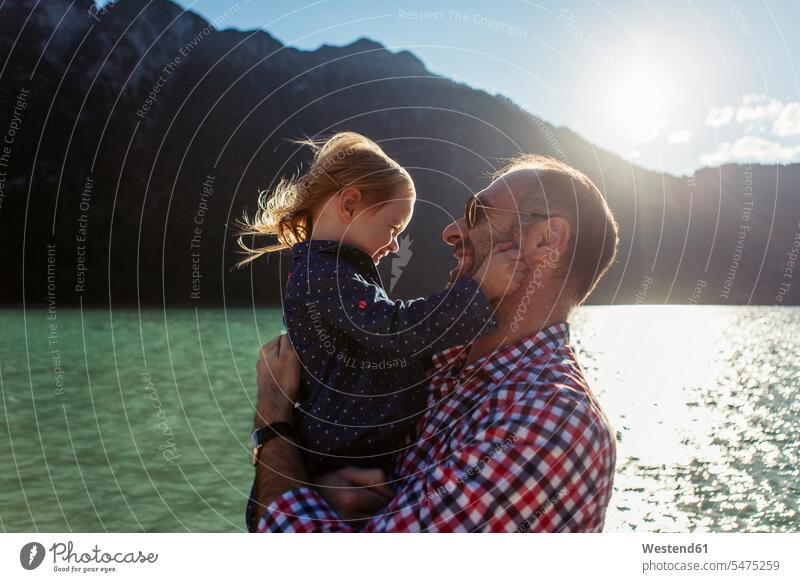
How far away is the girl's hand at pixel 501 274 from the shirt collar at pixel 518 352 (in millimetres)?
167

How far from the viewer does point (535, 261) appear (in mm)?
2412

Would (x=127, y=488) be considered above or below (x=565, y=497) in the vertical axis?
below

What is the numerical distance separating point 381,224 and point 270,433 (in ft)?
3.17

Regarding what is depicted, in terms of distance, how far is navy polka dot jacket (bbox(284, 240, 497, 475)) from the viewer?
2354mm

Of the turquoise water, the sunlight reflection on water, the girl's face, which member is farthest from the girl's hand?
the sunlight reflection on water

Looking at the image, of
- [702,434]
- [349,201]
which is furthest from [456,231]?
[702,434]

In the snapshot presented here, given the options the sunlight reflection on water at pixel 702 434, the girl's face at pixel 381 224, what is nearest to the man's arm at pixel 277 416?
the girl's face at pixel 381 224

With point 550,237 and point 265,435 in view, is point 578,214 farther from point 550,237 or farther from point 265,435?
point 265,435

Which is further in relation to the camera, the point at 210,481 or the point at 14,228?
the point at 14,228
